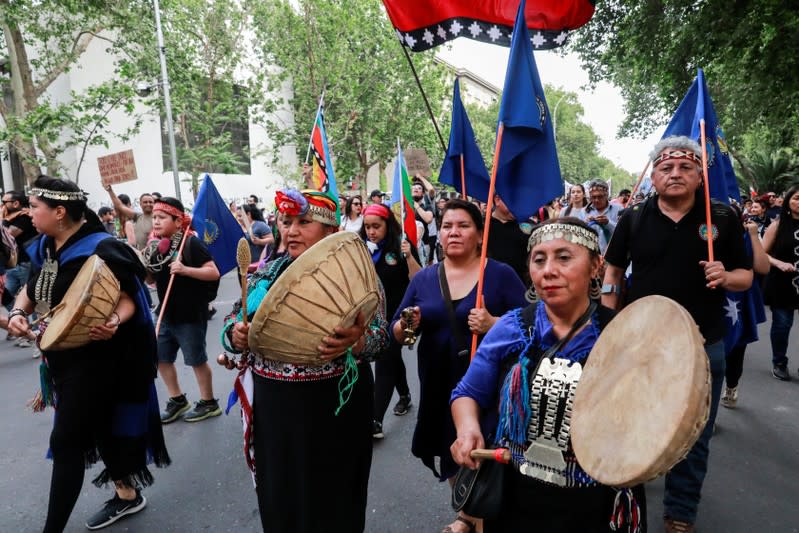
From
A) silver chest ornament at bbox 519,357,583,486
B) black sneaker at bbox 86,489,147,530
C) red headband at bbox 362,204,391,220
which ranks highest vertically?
red headband at bbox 362,204,391,220

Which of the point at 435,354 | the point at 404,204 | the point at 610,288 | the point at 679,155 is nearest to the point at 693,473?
the point at 610,288

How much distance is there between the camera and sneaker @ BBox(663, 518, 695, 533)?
278 centimetres

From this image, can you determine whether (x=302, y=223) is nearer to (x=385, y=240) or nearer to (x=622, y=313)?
(x=622, y=313)

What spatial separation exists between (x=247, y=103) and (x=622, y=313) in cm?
2416

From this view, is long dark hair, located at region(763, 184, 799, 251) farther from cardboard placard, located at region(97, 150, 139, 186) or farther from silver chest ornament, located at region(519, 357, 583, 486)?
cardboard placard, located at region(97, 150, 139, 186)

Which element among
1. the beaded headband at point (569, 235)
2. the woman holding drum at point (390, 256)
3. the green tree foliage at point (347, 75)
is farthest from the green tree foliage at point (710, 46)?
the green tree foliage at point (347, 75)

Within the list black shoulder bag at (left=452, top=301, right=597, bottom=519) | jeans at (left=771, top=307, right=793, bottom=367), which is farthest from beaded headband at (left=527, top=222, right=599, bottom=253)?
jeans at (left=771, top=307, right=793, bottom=367)

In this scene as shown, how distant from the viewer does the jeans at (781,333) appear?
5383mm

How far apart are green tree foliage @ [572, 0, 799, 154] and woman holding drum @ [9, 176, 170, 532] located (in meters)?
9.75

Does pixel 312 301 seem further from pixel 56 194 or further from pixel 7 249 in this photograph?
pixel 7 249

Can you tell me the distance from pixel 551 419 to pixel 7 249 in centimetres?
761

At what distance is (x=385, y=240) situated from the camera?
15.1 feet

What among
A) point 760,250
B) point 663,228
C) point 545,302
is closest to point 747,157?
point 760,250

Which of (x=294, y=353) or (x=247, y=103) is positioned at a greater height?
(x=247, y=103)
